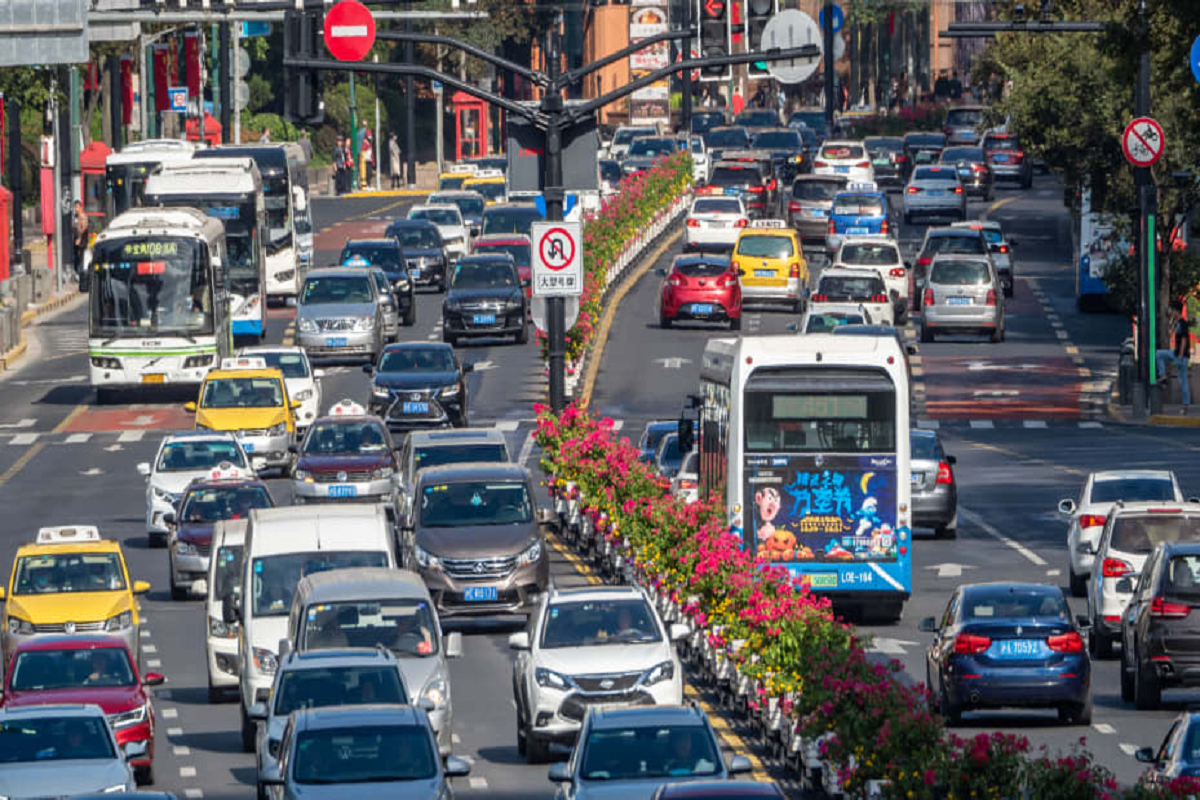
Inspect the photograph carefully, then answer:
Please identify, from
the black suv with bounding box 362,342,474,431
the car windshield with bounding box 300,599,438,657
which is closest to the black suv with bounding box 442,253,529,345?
the black suv with bounding box 362,342,474,431

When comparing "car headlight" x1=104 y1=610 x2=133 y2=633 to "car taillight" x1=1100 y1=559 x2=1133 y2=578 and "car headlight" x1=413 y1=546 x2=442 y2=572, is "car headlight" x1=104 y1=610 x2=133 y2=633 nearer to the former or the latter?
"car headlight" x1=413 y1=546 x2=442 y2=572

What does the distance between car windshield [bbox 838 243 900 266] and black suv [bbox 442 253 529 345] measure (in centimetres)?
847

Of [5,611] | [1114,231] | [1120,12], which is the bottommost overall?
[5,611]

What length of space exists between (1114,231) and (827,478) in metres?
31.4

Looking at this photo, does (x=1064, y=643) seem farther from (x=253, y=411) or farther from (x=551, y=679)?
(x=253, y=411)

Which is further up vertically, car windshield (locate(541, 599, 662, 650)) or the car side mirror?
car windshield (locate(541, 599, 662, 650))

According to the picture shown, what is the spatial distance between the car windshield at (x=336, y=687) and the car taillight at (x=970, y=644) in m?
5.74

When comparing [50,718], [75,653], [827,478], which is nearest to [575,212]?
[827,478]

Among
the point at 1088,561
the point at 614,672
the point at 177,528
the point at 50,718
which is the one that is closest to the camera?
the point at 50,718

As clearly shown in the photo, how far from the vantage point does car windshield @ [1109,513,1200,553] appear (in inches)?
1133

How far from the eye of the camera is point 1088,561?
32.6 metres

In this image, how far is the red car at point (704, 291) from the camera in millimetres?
60688

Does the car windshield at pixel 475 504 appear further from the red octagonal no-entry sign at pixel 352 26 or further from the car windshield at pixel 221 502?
the red octagonal no-entry sign at pixel 352 26

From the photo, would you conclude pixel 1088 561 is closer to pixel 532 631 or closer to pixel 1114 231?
pixel 532 631
